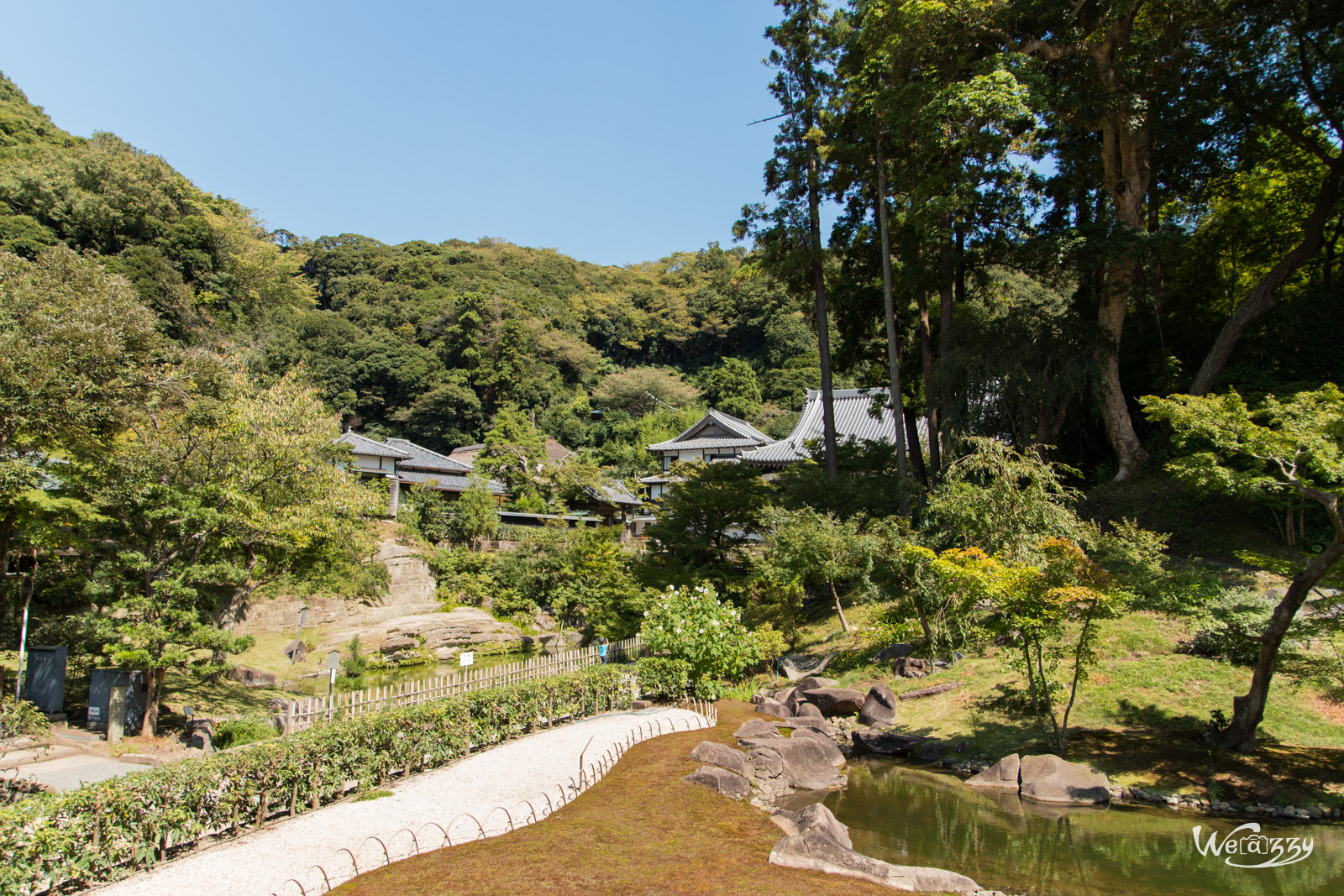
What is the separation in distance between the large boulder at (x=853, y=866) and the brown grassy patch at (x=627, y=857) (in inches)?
5.7

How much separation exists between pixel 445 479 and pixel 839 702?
82.2ft

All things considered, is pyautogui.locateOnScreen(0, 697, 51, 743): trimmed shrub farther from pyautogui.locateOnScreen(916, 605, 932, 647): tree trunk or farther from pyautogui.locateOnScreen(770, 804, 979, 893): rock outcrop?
pyautogui.locateOnScreen(916, 605, 932, 647): tree trunk

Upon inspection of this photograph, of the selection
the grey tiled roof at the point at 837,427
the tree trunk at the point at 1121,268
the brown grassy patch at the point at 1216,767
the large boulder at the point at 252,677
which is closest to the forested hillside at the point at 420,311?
the grey tiled roof at the point at 837,427

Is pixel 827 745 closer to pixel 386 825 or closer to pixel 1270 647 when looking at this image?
pixel 1270 647

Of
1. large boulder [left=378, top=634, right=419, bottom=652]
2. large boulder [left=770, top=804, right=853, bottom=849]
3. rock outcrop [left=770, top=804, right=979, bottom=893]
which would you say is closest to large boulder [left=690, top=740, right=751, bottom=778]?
large boulder [left=770, top=804, right=853, bottom=849]

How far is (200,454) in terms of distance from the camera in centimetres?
1203

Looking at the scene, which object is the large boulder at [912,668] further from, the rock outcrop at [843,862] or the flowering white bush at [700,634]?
the rock outcrop at [843,862]

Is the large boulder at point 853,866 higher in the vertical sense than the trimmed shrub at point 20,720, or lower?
higher

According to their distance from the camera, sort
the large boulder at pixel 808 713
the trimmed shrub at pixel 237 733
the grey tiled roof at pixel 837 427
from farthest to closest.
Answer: the grey tiled roof at pixel 837 427, the large boulder at pixel 808 713, the trimmed shrub at pixel 237 733

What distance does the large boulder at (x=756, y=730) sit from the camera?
11445 millimetres

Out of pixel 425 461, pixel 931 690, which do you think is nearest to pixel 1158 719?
pixel 931 690

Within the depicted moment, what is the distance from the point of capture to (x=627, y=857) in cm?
659

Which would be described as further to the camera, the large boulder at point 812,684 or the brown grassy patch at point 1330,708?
the large boulder at point 812,684

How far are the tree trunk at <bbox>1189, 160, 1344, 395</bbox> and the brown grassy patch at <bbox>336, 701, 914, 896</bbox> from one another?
48.6 feet
